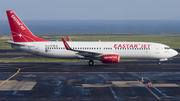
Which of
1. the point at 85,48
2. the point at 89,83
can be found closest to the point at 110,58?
the point at 85,48

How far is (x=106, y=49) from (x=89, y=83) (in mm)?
14172

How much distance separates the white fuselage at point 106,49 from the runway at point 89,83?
2.82m

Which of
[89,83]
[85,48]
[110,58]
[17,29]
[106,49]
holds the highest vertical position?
[17,29]

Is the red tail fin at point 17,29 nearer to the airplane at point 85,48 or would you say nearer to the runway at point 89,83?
the airplane at point 85,48

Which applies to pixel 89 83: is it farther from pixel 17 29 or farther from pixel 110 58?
pixel 17 29

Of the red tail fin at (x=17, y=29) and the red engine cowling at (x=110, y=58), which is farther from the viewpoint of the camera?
the red tail fin at (x=17, y=29)

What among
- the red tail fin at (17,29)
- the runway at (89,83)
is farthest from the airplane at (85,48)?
the runway at (89,83)

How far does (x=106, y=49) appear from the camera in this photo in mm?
42188

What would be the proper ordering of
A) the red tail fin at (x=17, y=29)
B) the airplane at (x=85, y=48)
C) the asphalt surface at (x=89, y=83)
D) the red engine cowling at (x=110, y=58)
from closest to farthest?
the asphalt surface at (x=89, y=83) < the red engine cowling at (x=110, y=58) < the airplane at (x=85, y=48) < the red tail fin at (x=17, y=29)

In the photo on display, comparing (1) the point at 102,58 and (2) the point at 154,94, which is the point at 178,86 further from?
(1) the point at 102,58

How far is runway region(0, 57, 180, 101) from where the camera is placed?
77.0 feet

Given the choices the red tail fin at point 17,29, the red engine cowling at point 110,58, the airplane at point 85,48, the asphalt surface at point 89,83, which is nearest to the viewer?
the asphalt surface at point 89,83

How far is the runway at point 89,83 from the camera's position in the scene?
23.5 m

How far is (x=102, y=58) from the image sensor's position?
40.5 m
